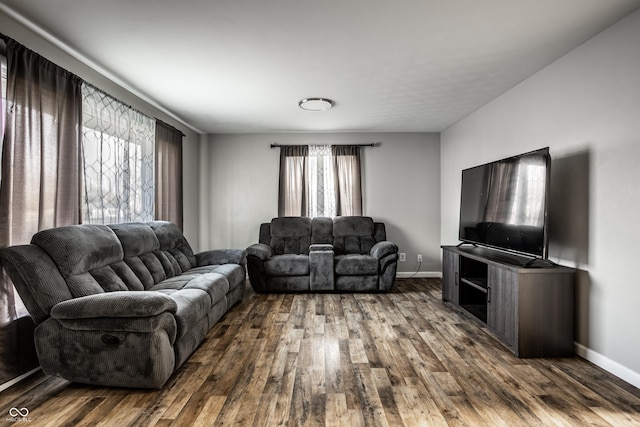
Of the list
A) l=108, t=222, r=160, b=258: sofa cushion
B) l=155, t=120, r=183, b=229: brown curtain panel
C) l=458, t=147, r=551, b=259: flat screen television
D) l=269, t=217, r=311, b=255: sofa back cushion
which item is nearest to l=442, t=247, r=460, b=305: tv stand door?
l=458, t=147, r=551, b=259: flat screen television

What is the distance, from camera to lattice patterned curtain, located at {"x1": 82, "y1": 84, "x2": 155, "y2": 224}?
3090 mm

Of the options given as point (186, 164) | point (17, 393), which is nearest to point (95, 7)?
point (17, 393)

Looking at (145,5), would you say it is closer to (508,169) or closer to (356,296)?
(508,169)

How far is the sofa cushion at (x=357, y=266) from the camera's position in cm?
472

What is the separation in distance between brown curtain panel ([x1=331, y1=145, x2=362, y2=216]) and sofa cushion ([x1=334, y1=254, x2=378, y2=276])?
3.60 ft

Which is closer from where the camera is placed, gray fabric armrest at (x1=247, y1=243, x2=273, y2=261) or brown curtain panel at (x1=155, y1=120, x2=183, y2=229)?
brown curtain panel at (x1=155, y1=120, x2=183, y2=229)

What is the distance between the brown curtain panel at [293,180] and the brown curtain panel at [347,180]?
1.67 ft

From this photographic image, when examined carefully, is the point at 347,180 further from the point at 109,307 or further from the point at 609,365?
the point at 109,307

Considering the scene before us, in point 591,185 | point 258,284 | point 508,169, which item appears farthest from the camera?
point 258,284

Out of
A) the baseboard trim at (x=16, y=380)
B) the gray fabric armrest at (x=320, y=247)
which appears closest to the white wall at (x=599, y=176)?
the gray fabric armrest at (x=320, y=247)

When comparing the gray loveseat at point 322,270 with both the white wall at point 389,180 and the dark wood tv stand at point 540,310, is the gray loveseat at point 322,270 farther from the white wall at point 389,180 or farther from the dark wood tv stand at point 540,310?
the dark wood tv stand at point 540,310

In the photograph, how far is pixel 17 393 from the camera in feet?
7.00

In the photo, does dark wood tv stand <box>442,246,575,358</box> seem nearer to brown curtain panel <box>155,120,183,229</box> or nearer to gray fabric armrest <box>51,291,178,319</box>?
gray fabric armrest <box>51,291,178,319</box>

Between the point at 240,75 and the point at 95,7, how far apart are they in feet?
4.18
